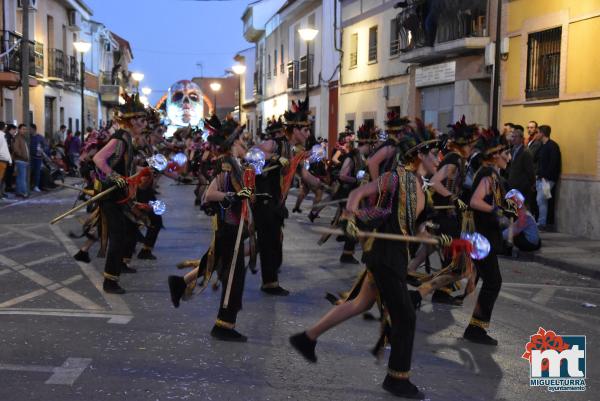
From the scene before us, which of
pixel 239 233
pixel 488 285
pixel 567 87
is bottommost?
pixel 488 285

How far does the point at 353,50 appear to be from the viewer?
2927cm

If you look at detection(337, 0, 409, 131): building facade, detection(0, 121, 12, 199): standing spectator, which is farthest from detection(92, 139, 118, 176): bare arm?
detection(337, 0, 409, 131): building facade

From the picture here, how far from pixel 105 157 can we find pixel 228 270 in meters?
2.23

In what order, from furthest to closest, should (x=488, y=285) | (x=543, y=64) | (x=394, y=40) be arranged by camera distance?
1. (x=394, y=40)
2. (x=543, y=64)
3. (x=488, y=285)

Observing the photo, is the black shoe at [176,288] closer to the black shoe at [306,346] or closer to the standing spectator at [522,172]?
the black shoe at [306,346]

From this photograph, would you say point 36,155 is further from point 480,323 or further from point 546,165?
point 480,323

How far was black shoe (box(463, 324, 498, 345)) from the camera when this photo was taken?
6.65m

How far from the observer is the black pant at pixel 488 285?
664 centimetres

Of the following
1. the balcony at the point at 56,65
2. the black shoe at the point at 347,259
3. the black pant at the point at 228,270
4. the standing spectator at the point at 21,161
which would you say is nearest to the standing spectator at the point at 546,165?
the black shoe at the point at 347,259

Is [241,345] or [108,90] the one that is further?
[108,90]

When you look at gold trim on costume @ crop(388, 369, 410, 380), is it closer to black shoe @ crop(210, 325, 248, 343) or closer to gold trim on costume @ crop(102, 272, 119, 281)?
black shoe @ crop(210, 325, 248, 343)

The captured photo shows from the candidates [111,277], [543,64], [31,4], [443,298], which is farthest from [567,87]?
[31,4]

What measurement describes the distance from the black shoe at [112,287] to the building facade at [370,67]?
16244 millimetres

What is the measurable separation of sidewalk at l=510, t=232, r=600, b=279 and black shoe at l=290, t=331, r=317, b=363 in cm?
604
